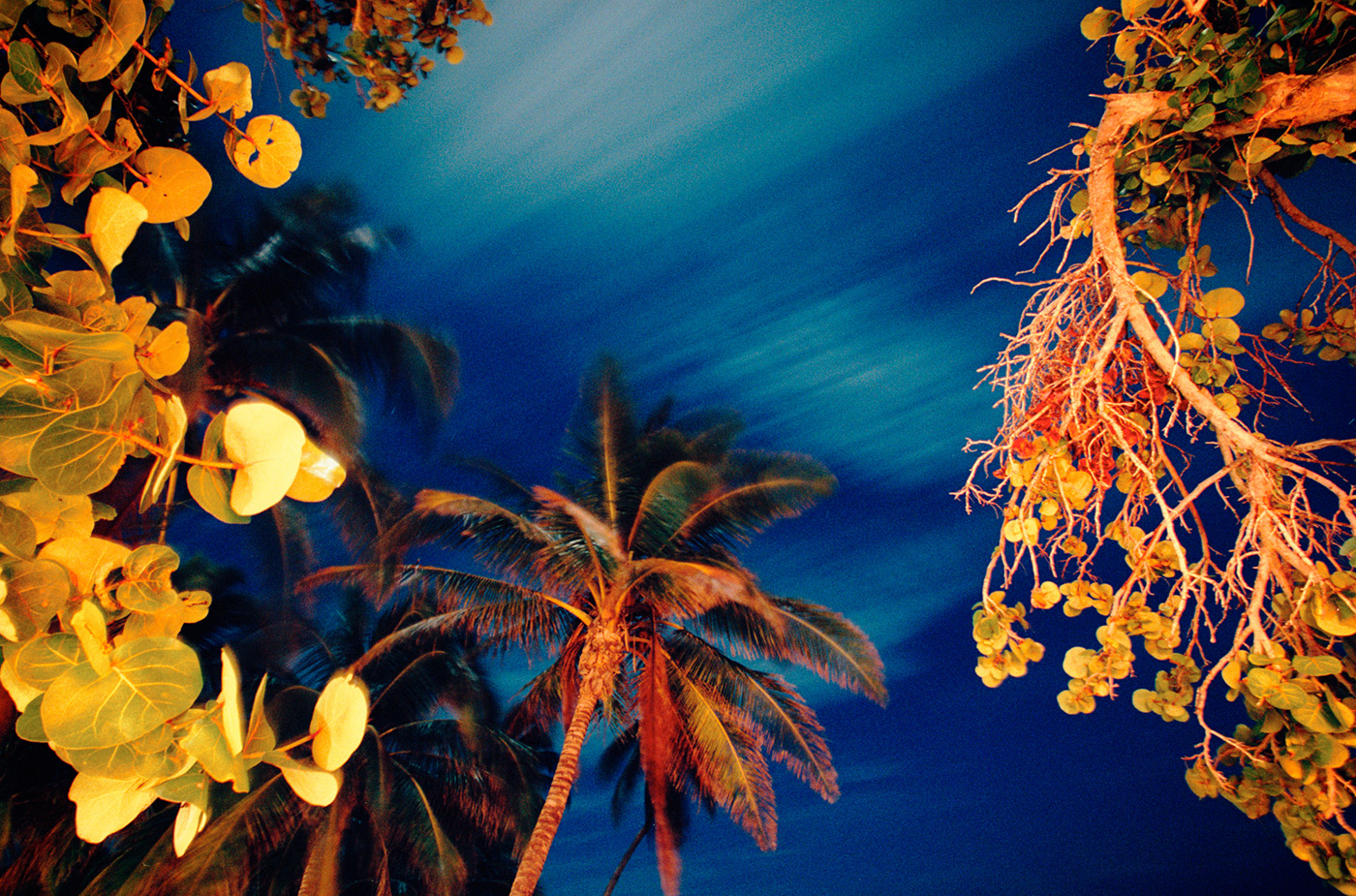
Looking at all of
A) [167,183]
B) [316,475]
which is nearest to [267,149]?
[167,183]

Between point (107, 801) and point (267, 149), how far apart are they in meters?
0.65

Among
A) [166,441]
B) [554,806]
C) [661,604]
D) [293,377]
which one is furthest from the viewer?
[661,604]

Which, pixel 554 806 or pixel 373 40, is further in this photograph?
pixel 554 806

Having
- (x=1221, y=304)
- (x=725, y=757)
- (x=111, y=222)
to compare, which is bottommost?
(x=725, y=757)

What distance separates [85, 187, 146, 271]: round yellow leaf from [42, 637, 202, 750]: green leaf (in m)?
0.32

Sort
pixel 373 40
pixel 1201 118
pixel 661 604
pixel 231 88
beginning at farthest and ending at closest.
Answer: pixel 661 604 → pixel 373 40 → pixel 1201 118 → pixel 231 88

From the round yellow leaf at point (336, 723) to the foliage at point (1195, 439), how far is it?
3.55ft

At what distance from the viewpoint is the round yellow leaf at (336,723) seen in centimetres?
47

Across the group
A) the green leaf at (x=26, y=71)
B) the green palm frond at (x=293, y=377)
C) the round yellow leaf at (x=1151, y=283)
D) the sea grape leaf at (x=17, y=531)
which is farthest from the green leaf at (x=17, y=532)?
the green palm frond at (x=293, y=377)

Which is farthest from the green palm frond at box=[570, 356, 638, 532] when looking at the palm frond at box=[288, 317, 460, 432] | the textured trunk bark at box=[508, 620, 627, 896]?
the palm frond at box=[288, 317, 460, 432]

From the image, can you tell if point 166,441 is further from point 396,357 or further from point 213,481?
point 396,357

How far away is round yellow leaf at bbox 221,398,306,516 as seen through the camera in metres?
0.47

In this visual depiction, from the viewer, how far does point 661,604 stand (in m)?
7.51

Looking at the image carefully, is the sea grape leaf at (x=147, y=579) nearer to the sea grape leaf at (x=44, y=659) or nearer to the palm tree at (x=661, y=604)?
the sea grape leaf at (x=44, y=659)
